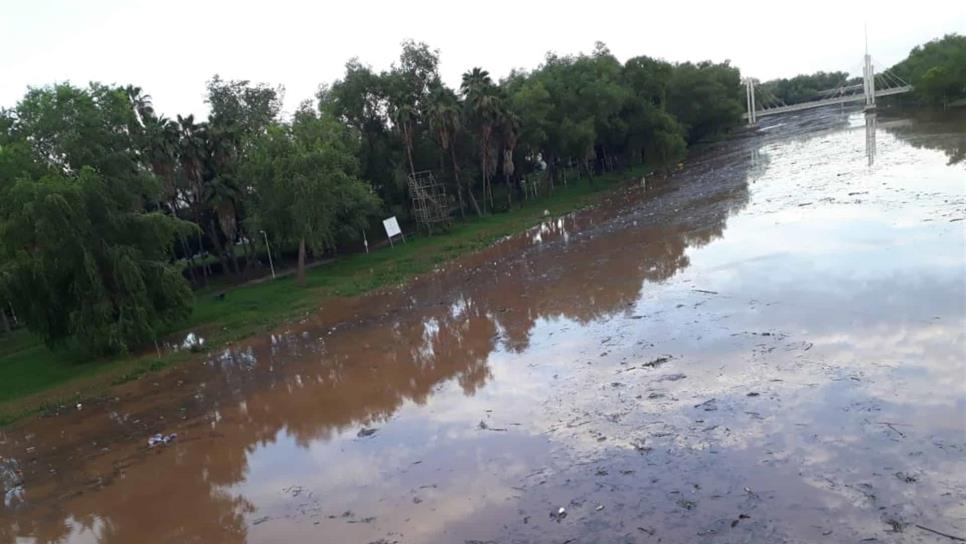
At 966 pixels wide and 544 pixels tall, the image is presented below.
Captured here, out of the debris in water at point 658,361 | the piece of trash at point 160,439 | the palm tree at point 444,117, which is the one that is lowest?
the piece of trash at point 160,439

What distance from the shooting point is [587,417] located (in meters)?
10.8

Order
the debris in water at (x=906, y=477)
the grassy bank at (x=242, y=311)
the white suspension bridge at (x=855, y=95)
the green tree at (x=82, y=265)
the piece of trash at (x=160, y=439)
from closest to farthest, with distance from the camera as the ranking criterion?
1. the debris in water at (x=906, y=477)
2. the piece of trash at (x=160, y=439)
3. the grassy bank at (x=242, y=311)
4. the green tree at (x=82, y=265)
5. the white suspension bridge at (x=855, y=95)

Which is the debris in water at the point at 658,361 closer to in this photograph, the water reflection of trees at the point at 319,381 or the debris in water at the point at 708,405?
the debris in water at the point at 708,405

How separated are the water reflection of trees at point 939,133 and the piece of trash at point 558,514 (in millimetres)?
31496

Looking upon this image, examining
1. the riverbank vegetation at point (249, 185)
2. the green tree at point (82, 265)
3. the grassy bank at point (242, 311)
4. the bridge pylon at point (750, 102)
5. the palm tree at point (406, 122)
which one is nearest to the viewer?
the grassy bank at point (242, 311)

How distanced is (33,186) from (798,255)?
74.9 feet

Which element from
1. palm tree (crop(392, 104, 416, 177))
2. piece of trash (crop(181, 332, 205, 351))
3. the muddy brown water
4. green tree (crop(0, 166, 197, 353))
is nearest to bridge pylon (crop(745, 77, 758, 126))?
palm tree (crop(392, 104, 416, 177))

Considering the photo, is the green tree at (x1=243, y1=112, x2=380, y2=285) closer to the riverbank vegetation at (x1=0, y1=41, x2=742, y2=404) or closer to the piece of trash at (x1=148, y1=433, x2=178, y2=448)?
the riverbank vegetation at (x1=0, y1=41, x2=742, y2=404)

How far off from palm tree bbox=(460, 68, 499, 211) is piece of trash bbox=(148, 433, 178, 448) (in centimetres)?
3227

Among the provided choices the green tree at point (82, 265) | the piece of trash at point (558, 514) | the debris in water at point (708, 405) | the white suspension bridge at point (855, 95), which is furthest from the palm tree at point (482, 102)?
the white suspension bridge at point (855, 95)

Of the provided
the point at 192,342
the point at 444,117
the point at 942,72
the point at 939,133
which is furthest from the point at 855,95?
the point at 192,342

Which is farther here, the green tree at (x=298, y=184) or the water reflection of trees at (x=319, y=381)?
the green tree at (x=298, y=184)

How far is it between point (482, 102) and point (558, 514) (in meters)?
37.0

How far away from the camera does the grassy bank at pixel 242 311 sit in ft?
65.0
